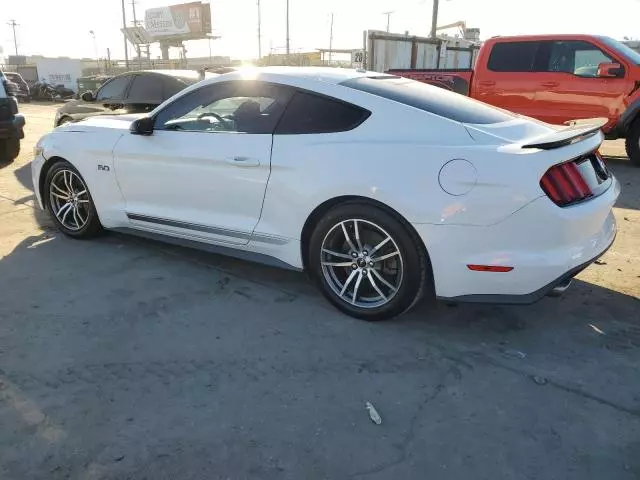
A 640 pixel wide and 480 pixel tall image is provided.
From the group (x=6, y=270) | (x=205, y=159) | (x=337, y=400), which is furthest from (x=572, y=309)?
(x=6, y=270)

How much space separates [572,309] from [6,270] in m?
4.14

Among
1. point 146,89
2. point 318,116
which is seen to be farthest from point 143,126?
point 146,89

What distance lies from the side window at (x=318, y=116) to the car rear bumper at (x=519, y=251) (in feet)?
2.77

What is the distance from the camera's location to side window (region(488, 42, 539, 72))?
914cm

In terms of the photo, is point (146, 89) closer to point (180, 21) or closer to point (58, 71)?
point (58, 71)

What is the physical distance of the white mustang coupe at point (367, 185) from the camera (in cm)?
294

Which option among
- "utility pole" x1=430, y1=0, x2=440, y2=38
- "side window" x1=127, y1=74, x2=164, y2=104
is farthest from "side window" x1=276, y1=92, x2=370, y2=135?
"utility pole" x1=430, y1=0, x2=440, y2=38

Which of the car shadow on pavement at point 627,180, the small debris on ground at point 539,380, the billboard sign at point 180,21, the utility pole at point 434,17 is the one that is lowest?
the small debris on ground at point 539,380

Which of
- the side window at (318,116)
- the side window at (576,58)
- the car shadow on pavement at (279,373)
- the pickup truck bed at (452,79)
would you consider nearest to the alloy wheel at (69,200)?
the car shadow on pavement at (279,373)

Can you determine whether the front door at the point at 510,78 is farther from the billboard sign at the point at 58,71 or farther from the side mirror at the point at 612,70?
the billboard sign at the point at 58,71

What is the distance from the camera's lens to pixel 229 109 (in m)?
4.04

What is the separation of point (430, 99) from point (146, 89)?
5.57m

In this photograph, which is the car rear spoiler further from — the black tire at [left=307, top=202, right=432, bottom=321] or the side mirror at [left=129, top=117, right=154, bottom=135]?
the side mirror at [left=129, top=117, right=154, bottom=135]

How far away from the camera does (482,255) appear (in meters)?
2.99
